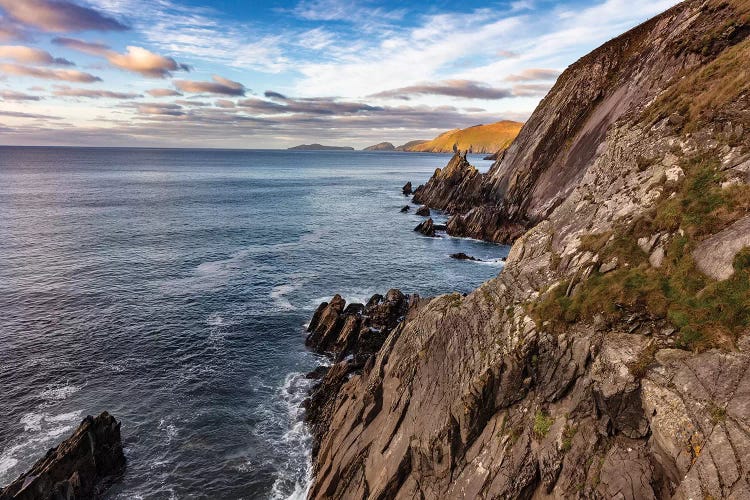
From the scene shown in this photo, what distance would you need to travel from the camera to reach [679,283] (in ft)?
60.0

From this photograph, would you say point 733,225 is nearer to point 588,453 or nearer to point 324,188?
point 588,453

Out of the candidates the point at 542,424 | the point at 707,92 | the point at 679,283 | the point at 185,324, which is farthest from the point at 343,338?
the point at 707,92

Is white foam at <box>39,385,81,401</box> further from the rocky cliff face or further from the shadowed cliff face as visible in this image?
the shadowed cliff face

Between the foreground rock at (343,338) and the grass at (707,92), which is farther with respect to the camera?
the foreground rock at (343,338)

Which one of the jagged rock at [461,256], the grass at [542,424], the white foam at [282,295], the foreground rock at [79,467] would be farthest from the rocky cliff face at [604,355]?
the jagged rock at [461,256]

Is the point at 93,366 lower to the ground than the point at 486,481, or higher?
lower

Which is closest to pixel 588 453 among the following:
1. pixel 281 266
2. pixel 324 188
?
pixel 281 266

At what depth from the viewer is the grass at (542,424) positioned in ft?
59.6

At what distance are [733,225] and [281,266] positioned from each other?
194 feet

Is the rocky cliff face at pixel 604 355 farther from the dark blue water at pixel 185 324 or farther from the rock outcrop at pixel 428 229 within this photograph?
the rock outcrop at pixel 428 229

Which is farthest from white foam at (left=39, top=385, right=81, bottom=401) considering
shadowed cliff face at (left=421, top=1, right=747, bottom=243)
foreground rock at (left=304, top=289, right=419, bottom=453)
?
shadowed cliff face at (left=421, top=1, right=747, bottom=243)

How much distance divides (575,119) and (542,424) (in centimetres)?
7589

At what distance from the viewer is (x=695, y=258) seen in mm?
19000

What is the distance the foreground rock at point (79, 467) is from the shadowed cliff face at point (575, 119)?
6398 cm
